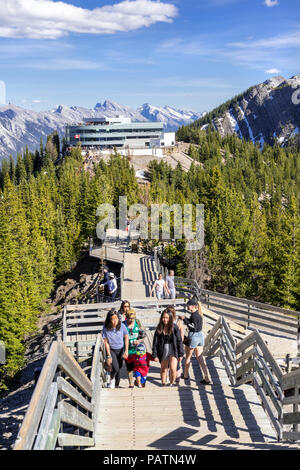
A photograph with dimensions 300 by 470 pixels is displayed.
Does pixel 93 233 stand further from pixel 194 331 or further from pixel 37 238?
pixel 194 331

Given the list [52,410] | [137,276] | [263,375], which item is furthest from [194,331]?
[137,276]

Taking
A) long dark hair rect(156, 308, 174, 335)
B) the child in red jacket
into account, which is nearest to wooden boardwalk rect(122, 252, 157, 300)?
the child in red jacket

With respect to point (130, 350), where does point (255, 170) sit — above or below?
above

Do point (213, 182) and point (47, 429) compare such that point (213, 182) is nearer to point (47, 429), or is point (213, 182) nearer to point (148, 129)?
point (47, 429)

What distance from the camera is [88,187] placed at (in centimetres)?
6994

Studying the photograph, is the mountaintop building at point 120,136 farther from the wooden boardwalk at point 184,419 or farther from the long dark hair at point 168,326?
Result: the wooden boardwalk at point 184,419

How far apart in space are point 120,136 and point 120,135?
0.44m

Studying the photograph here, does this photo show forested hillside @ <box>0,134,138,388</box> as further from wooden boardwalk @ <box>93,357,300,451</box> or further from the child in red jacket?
wooden boardwalk @ <box>93,357,300,451</box>

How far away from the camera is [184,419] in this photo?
691 cm

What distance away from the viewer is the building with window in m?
133

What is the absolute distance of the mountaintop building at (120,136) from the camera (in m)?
133

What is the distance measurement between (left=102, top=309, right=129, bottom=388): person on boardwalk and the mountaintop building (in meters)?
126
